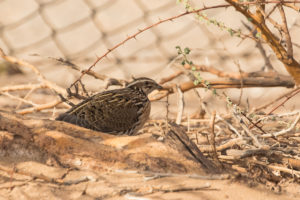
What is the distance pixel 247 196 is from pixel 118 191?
54cm

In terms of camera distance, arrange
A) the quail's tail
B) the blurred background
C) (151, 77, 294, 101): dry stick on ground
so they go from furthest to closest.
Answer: the blurred background
(151, 77, 294, 101): dry stick on ground
the quail's tail

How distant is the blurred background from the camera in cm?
624

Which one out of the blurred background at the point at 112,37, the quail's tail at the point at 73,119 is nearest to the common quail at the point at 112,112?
the quail's tail at the point at 73,119

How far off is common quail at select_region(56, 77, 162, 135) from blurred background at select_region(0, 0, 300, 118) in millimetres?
2136

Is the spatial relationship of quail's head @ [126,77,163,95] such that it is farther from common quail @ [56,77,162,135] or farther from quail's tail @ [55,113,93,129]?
quail's tail @ [55,113,93,129]

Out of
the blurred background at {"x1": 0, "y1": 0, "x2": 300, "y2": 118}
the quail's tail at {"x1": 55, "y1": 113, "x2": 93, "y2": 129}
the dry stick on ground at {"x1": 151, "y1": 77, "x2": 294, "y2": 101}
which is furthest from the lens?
the blurred background at {"x1": 0, "y1": 0, "x2": 300, "y2": 118}

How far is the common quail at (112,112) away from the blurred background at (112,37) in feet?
7.01

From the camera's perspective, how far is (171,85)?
4141mm

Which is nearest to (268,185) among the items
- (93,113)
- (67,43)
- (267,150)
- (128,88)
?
(267,150)

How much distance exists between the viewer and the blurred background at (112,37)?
624cm

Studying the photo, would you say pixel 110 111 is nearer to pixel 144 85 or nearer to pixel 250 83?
pixel 144 85

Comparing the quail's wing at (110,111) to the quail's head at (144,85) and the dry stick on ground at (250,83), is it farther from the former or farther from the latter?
the dry stick on ground at (250,83)

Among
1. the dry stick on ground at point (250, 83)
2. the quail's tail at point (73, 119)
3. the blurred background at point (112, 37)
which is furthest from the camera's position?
the blurred background at point (112, 37)

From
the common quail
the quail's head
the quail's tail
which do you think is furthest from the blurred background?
the quail's tail
